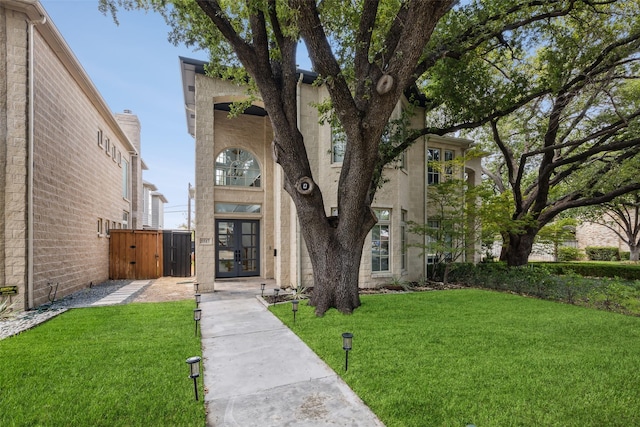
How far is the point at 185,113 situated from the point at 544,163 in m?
12.7

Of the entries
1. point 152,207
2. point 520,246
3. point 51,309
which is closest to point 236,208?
point 51,309

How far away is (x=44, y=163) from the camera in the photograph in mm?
6871

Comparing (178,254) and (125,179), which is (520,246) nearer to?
(178,254)

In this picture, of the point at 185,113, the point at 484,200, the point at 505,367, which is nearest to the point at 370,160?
the point at 505,367

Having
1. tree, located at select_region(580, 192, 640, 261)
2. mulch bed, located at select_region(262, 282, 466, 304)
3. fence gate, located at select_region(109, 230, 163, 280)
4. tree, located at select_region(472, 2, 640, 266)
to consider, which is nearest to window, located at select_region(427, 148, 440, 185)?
tree, located at select_region(472, 2, 640, 266)

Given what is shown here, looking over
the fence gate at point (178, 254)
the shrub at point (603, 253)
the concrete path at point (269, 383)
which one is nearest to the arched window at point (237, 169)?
the fence gate at point (178, 254)

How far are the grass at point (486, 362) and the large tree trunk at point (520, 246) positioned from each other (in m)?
5.47

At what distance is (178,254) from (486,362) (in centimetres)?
1143

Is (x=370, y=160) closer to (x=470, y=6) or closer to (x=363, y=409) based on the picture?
(x=363, y=409)

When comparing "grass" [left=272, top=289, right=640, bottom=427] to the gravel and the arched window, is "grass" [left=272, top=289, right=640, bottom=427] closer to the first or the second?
the gravel

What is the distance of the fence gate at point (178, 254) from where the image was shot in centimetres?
1217

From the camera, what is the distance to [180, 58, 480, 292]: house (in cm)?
869

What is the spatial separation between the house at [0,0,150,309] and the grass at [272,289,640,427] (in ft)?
17.4

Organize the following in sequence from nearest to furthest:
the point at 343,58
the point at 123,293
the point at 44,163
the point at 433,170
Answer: the point at 44,163 → the point at 343,58 → the point at 123,293 → the point at 433,170
